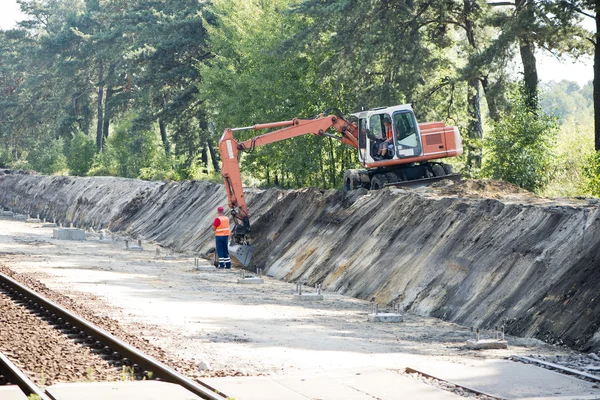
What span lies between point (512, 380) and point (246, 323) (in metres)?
6.31

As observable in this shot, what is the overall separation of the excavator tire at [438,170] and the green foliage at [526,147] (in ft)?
5.86

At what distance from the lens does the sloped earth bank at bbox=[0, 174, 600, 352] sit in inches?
595

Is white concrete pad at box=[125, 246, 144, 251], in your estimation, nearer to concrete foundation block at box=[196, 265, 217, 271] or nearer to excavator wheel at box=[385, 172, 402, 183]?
concrete foundation block at box=[196, 265, 217, 271]

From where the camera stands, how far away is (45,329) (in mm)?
14047

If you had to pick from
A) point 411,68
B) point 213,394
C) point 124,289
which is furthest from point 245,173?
point 213,394

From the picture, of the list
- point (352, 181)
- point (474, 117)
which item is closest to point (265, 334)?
point (352, 181)

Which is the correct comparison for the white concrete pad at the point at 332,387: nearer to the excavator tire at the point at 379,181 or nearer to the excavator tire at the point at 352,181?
the excavator tire at the point at 379,181

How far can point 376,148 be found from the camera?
28.8 meters

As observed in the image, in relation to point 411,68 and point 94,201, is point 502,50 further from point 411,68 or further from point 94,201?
point 94,201

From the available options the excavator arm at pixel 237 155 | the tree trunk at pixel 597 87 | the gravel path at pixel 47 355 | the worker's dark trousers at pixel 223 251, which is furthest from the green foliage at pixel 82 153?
the gravel path at pixel 47 355

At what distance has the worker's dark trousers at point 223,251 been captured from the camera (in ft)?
86.7

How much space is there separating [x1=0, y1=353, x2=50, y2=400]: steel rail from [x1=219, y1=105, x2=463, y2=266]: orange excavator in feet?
54.5

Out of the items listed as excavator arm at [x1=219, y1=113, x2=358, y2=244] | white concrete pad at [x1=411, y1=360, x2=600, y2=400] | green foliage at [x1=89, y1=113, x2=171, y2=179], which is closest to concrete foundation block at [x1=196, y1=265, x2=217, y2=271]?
excavator arm at [x1=219, y1=113, x2=358, y2=244]

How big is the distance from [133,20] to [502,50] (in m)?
37.4
